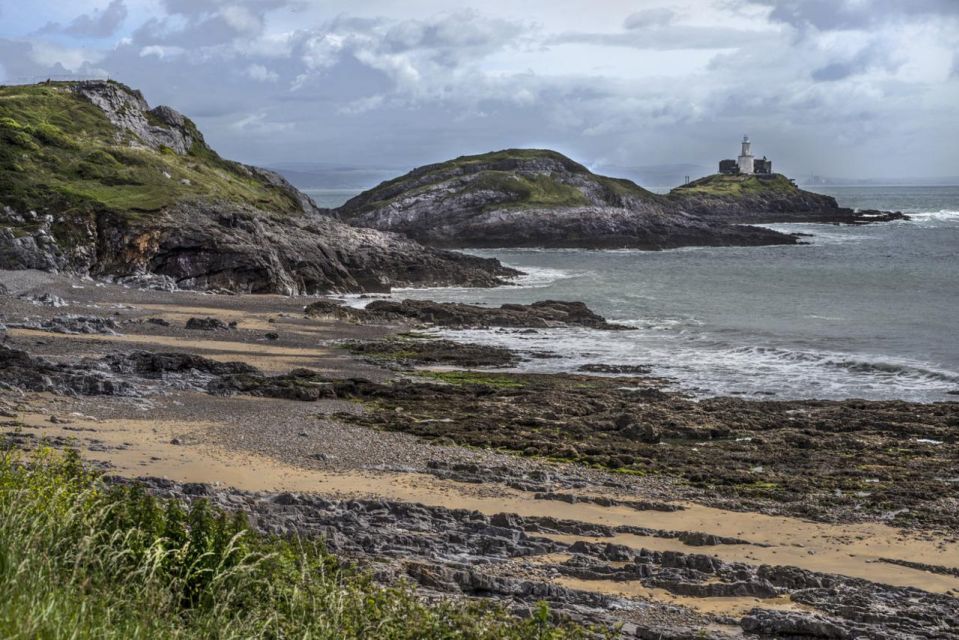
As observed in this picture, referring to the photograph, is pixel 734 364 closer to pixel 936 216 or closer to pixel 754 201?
pixel 754 201

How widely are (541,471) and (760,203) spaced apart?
13385 centimetres

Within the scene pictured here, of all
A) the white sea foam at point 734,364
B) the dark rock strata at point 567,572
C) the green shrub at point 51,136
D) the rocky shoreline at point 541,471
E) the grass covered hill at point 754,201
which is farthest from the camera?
the grass covered hill at point 754,201

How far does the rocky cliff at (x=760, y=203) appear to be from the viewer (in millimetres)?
136125

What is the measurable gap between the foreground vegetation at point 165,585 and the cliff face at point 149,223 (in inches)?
1705

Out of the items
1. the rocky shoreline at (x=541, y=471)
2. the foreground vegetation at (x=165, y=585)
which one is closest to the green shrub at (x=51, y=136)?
the rocky shoreline at (x=541, y=471)

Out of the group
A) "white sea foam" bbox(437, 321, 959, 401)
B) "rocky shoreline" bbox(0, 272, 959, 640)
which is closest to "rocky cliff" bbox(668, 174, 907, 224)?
"white sea foam" bbox(437, 321, 959, 401)

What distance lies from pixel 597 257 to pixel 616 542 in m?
72.2

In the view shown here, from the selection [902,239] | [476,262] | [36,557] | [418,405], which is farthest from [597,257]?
[36,557]

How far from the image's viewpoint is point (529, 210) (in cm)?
10938

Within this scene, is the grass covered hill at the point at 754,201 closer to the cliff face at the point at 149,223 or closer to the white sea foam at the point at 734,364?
the cliff face at the point at 149,223

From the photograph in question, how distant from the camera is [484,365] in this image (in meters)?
33.4

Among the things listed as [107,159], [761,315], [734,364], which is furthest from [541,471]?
[107,159]

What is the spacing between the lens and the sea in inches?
1270

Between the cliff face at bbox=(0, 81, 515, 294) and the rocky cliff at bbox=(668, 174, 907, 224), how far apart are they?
75.7 m
